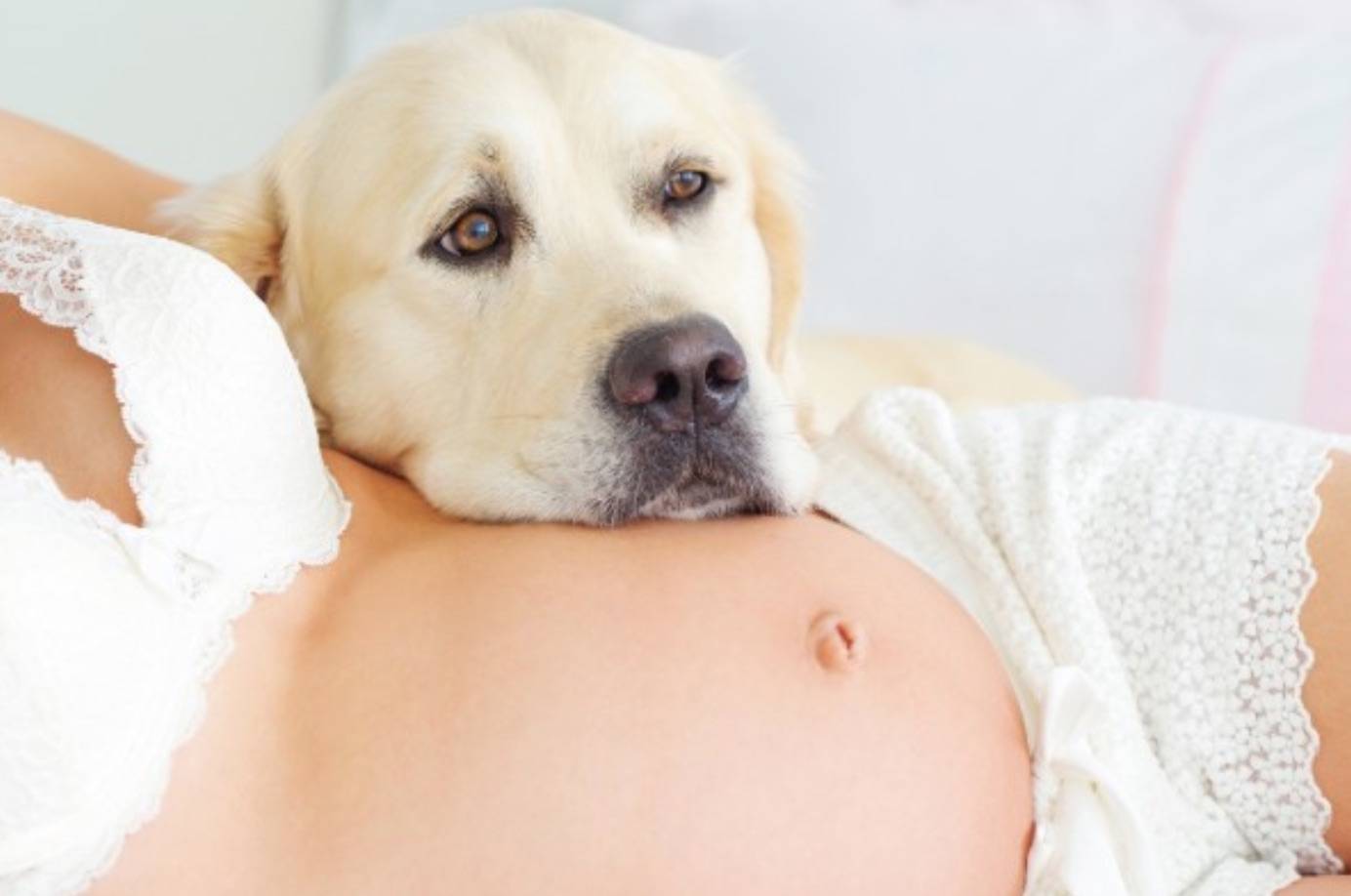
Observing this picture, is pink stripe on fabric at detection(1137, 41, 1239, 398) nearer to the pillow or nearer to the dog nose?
the pillow

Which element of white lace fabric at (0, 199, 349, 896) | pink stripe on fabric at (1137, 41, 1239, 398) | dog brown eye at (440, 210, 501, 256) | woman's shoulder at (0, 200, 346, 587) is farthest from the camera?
pink stripe on fabric at (1137, 41, 1239, 398)

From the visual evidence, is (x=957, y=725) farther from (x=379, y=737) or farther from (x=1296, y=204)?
(x=1296, y=204)

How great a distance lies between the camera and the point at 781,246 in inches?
62.2

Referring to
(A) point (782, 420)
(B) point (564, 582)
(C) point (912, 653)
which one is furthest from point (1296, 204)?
(B) point (564, 582)

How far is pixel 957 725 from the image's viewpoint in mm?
1052

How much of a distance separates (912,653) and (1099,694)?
13cm

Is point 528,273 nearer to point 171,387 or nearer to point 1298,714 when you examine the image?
point 171,387

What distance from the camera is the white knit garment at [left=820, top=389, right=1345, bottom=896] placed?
1.07 meters

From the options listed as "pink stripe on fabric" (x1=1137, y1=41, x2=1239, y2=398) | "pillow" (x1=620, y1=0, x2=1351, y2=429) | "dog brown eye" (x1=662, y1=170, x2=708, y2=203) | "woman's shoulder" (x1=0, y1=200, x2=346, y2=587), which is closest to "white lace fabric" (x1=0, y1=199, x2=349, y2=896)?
"woman's shoulder" (x1=0, y1=200, x2=346, y2=587)

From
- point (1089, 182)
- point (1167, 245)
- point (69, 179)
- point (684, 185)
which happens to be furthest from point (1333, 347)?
point (69, 179)

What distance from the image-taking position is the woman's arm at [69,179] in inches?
52.9

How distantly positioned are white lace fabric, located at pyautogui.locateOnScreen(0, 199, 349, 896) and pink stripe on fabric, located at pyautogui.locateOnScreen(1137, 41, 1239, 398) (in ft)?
3.80

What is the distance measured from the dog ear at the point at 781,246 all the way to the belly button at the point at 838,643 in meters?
0.49

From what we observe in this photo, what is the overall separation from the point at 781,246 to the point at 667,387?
1.49 ft
